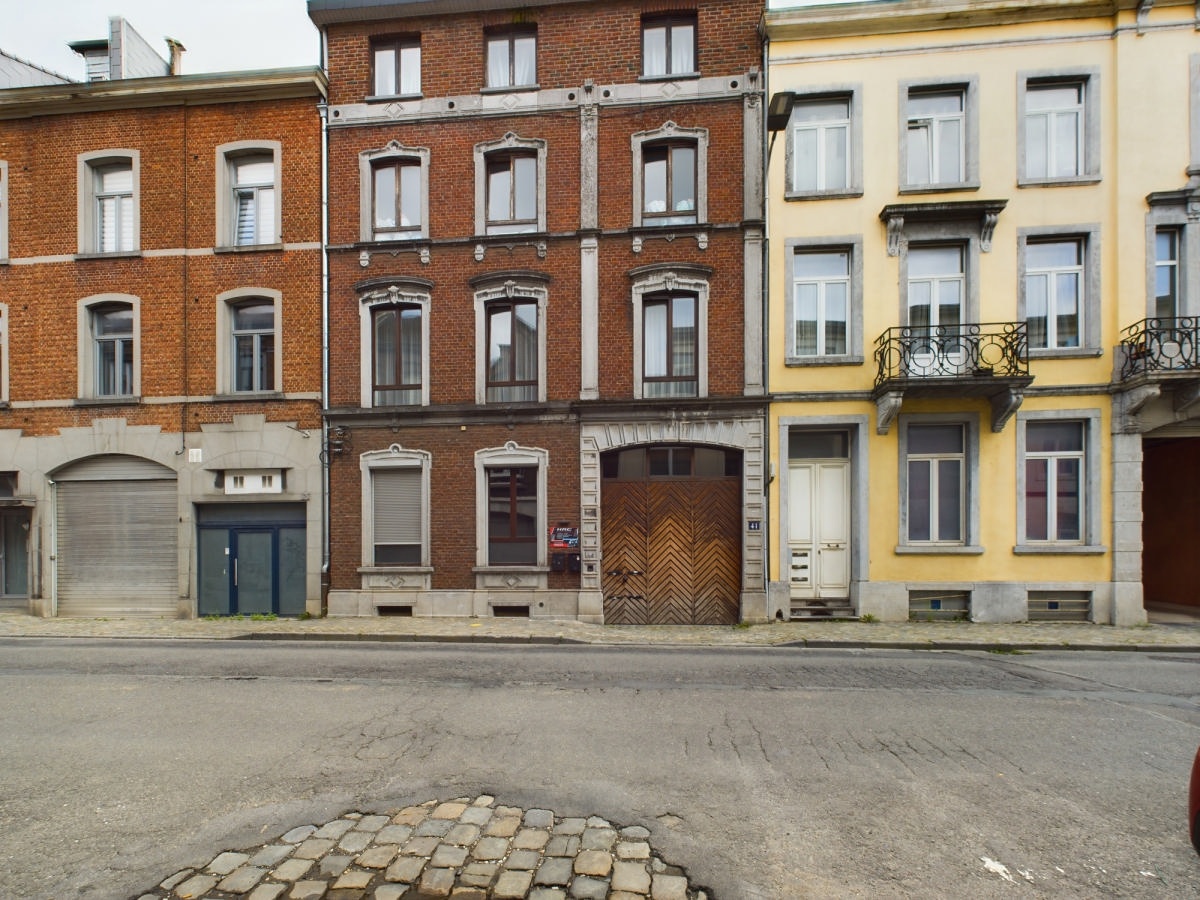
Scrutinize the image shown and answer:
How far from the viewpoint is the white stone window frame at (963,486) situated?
448 inches

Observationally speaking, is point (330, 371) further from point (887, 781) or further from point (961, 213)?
point (961, 213)

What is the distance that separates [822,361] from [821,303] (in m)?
1.24

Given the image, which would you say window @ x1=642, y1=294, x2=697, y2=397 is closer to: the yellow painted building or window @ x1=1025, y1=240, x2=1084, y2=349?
the yellow painted building

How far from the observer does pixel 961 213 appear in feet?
37.0

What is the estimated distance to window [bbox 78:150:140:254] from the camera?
13.1 m

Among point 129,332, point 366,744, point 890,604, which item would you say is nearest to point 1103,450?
point 890,604

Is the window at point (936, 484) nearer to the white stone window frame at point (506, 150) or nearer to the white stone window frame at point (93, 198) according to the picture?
the white stone window frame at point (506, 150)

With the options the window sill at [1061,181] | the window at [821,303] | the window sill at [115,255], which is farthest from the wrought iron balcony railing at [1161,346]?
the window sill at [115,255]

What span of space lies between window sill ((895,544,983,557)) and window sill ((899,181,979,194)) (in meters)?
6.98

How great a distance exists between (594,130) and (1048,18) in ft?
29.6

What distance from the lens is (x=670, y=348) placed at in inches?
475

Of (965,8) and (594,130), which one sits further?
(594,130)

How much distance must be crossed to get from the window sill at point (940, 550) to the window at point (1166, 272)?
563cm

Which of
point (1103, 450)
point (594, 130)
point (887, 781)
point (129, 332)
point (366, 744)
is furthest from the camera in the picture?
point (129, 332)
